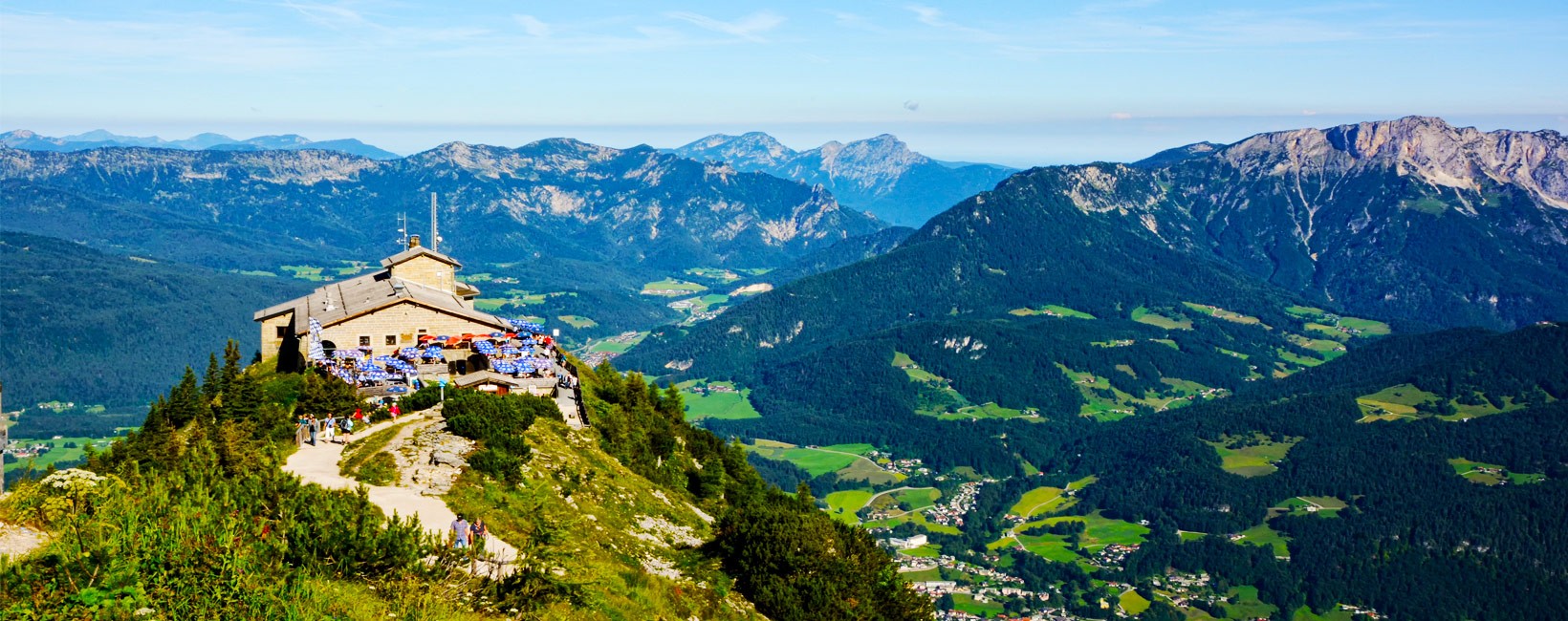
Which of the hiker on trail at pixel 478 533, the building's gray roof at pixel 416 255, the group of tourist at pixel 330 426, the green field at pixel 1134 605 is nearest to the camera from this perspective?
the hiker on trail at pixel 478 533

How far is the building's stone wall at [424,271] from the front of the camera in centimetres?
9619

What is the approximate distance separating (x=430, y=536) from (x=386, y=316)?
51.1 m

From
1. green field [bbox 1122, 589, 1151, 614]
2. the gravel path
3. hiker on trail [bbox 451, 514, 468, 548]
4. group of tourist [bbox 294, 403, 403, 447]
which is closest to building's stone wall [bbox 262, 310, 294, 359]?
group of tourist [bbox 294, 403, 403, 447]

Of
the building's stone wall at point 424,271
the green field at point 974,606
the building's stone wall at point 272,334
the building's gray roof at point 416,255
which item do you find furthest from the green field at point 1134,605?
the building's stone wall at point 272,334

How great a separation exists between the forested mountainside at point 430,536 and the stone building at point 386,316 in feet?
15.0

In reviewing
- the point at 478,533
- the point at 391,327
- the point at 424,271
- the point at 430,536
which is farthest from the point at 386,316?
the point at 430,536

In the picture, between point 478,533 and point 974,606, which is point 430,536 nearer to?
point 478,533

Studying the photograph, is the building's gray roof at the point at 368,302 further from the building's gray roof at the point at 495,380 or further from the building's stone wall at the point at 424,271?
the building's gray roof at the point at 495,380

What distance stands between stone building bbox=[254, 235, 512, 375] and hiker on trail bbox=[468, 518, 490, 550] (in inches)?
1556

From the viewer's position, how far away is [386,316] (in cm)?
8050

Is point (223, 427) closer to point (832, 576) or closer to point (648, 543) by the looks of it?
point (648, 543)

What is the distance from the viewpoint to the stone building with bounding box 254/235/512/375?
3147 inches

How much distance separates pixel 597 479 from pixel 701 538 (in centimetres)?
611

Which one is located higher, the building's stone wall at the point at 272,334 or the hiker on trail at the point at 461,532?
the hiker on trail at the point at 461,532
